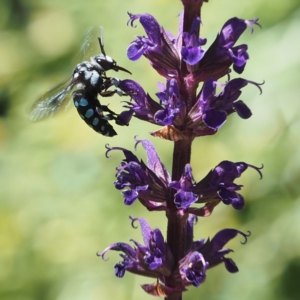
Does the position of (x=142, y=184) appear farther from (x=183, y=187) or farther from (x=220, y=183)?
(x=220, y=183)

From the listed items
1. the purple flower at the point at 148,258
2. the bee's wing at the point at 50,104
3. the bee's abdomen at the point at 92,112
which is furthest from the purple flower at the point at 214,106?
the bee's wing at the point at 50,104

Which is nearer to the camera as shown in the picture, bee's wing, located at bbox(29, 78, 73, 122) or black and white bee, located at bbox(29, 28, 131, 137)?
black and white bee, located at bbox(29, 28, 131, 137)

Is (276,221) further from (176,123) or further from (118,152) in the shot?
(176,123)

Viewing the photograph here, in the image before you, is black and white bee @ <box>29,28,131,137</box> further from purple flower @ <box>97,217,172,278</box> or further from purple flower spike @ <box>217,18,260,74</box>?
purple flower spike @ <box>217,18,260,74</box>

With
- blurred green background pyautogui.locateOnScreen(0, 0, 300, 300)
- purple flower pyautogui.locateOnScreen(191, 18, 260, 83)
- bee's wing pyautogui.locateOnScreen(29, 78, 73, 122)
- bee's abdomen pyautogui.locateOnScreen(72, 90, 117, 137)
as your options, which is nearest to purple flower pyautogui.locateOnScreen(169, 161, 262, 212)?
purple flower pyautogui.locateOnScreen(191, 18, 260, 83)

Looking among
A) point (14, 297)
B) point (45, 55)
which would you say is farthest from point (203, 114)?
point (45, 55)

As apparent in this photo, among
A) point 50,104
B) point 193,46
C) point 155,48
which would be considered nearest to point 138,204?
point 50,104
